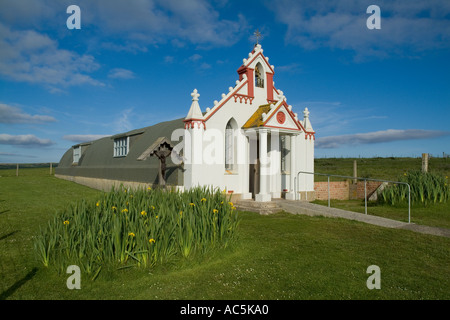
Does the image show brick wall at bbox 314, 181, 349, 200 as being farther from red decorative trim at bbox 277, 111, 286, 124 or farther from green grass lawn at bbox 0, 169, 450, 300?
green grass lawn at bbox 0, 169, 450, 300

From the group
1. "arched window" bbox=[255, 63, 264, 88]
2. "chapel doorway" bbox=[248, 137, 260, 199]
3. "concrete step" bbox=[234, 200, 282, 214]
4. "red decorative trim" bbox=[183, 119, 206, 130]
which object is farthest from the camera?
"arched window" bbox=[255, 63, 264, 88]

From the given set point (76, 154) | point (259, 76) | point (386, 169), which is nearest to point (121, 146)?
point (76, 154)

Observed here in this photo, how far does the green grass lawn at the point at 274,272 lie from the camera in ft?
18.1

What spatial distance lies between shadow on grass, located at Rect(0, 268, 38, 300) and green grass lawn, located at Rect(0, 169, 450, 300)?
0.6 inches

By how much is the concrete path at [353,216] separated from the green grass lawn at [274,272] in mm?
833

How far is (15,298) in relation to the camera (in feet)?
17.5

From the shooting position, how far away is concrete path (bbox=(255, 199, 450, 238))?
10.1 m

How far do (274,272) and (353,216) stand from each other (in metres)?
6.81

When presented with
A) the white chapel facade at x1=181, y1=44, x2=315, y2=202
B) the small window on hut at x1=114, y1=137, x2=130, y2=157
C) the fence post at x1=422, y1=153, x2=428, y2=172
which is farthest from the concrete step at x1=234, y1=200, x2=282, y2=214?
the small window on hut at x1=114, y1=137, x2=130, y2=157

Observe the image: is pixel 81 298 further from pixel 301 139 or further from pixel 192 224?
pixel 301 139

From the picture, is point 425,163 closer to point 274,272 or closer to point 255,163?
point 255,163

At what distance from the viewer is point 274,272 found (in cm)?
642

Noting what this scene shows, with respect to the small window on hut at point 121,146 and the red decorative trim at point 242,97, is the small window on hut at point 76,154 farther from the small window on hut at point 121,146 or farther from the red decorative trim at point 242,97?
the red decorative trim at point 242,97
